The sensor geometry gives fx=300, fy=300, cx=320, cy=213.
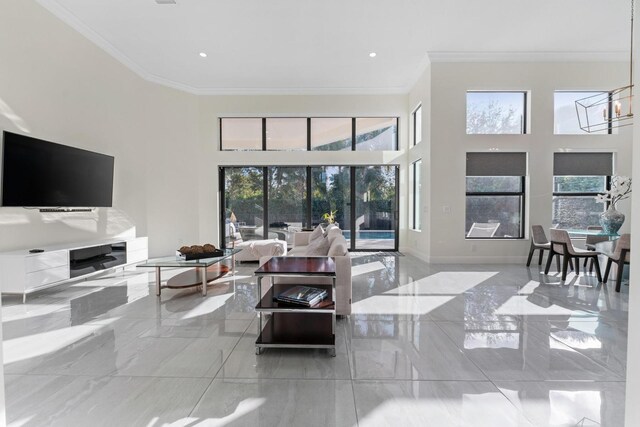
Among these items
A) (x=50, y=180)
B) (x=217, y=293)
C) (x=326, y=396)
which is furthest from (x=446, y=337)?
(x=50, y=180)

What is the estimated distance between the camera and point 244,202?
792 centimetres

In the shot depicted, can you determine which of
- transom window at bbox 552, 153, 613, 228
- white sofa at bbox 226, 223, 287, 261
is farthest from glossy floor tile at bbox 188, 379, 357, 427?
transom window at bbox 552, 153, 613, 228

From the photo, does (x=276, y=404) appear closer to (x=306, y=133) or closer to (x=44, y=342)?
(x=44, y=342)

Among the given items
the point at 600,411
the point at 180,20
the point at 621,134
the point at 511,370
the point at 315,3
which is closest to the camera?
the point at 600,411

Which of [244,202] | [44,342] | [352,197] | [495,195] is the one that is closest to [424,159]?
[495,195]

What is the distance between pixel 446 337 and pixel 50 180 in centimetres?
553

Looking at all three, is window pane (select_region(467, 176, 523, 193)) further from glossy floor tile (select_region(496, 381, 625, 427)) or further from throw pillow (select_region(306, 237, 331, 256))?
glossy floor tile (select_region(496, 381, 625, 427))

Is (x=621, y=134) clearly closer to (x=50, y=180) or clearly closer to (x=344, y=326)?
(x=344, y=326)

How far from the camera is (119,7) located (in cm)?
452

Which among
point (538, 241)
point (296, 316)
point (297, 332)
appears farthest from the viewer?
point (538, 241)

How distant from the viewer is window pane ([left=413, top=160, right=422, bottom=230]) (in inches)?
275

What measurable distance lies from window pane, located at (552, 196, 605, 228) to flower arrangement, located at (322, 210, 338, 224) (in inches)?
185

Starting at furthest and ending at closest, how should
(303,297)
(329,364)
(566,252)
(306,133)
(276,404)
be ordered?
(306,133) < (566,252) < (303,297) < (329,364) < (276,404)

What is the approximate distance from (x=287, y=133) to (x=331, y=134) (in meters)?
1.15
